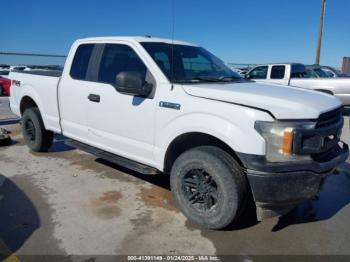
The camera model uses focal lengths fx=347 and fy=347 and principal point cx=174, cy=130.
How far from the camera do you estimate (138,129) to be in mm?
4020

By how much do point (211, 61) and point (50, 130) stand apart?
2925 mm

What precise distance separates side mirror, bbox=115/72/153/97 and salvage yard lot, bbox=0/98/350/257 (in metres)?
1.35

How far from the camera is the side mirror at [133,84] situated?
3725mm

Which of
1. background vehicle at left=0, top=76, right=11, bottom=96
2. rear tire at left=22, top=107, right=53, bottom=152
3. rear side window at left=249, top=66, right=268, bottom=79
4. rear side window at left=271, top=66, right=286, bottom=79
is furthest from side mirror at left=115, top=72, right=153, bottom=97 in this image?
background vehicle at left=0, top=76, right=11, bottom=96

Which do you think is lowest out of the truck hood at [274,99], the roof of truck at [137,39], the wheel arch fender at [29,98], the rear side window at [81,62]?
the wheel arch fender at [29,98]

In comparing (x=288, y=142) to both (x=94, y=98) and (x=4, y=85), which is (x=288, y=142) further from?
(x=4, y=85)

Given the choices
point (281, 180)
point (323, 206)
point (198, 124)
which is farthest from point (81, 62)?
point (323, 206)

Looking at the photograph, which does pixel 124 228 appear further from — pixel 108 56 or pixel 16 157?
pixel 16 157

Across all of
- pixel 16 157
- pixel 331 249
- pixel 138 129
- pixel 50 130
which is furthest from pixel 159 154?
pixel 16 157

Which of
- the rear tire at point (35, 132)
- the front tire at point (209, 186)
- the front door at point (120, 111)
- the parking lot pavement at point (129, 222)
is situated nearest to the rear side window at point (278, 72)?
the parking lot pavement at point (129, 222)

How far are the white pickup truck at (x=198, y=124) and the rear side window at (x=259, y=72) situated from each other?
8.11 metres

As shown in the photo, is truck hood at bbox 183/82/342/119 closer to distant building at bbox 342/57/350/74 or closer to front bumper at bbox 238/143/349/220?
front bumper at bbox 238/143/349/220

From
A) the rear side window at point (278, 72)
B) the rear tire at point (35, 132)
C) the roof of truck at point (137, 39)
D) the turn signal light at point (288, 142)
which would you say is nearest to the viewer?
the turn signal light at point (288, 142)

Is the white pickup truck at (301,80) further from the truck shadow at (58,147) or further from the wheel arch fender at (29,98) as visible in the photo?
the wheel arch fender at (29,98)
